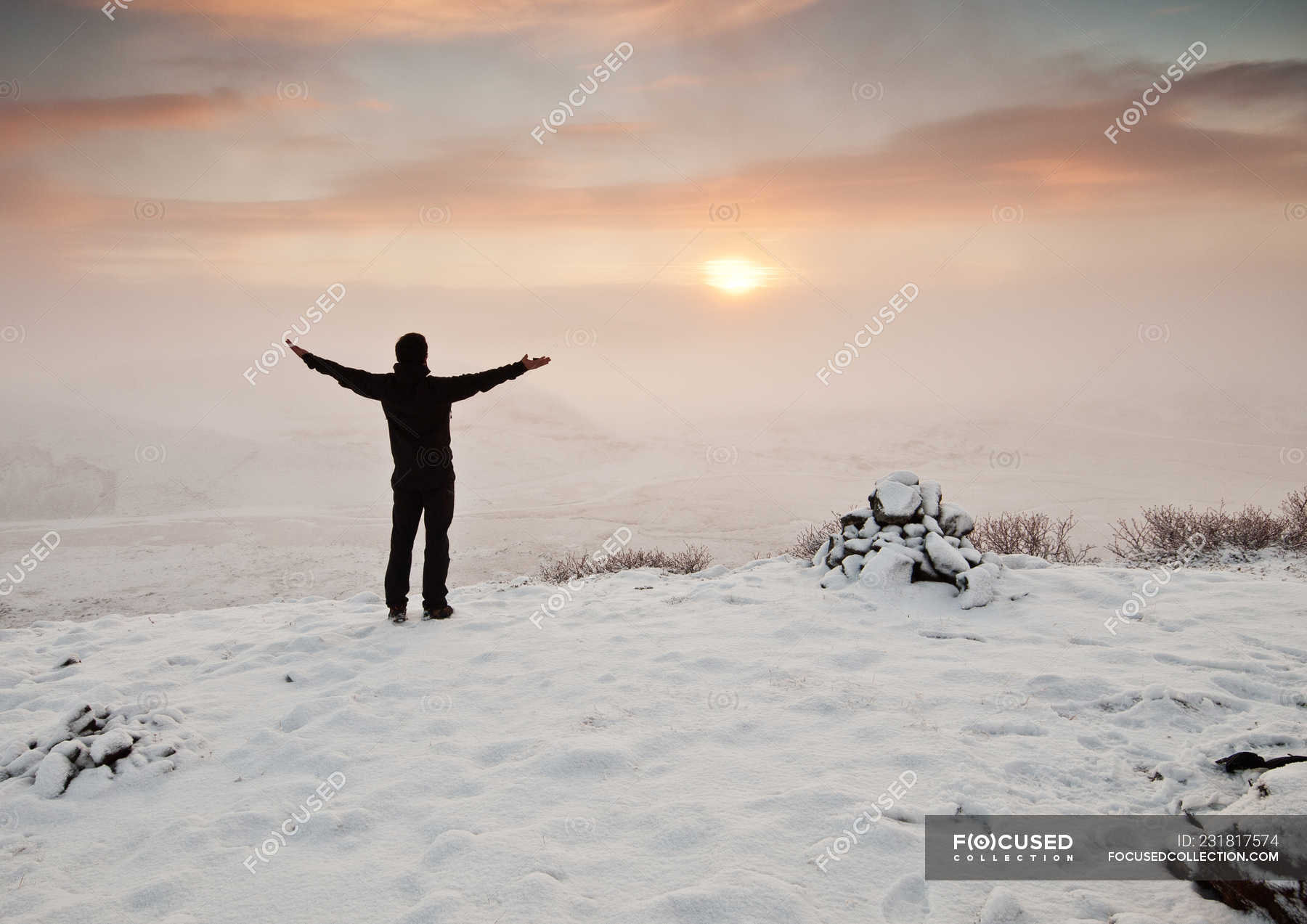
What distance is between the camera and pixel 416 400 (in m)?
6.53

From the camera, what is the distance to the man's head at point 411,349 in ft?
21.3

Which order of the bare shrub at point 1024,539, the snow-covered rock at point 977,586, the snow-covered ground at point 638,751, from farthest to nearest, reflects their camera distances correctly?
the bare shrub at point 1024,539 < the snow-covered rock at point 977,586 < the snow-covered ground at point 638,751

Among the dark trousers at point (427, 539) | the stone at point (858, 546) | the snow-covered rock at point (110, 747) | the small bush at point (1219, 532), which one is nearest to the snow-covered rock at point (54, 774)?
the snow-covered rock at point (110, 747)

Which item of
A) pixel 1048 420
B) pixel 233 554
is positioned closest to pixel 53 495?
pixel 233 554

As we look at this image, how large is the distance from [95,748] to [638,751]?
3.48 metres

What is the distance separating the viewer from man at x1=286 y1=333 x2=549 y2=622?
Result: 6.53 meters

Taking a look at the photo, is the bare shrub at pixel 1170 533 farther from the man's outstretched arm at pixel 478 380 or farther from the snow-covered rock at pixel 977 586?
the man's outstretched arm at pixel 478 380

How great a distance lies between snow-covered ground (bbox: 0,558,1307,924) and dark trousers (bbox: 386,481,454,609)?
387mm

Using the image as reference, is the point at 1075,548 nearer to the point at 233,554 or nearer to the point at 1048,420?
the point at 233,554

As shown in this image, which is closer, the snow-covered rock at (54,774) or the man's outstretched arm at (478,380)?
the snow-covered rock at (54,774)

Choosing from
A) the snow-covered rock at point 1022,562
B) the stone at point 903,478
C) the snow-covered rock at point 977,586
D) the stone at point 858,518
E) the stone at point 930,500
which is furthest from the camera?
the stone at point 858,518

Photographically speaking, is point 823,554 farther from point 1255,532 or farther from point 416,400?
point 1255,532

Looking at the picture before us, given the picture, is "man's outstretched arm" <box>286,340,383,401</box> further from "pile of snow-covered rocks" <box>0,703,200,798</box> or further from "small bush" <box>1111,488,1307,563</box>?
"small bush" <box>1111,488,1307,563</box>

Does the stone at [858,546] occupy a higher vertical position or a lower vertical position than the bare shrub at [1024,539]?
higher
